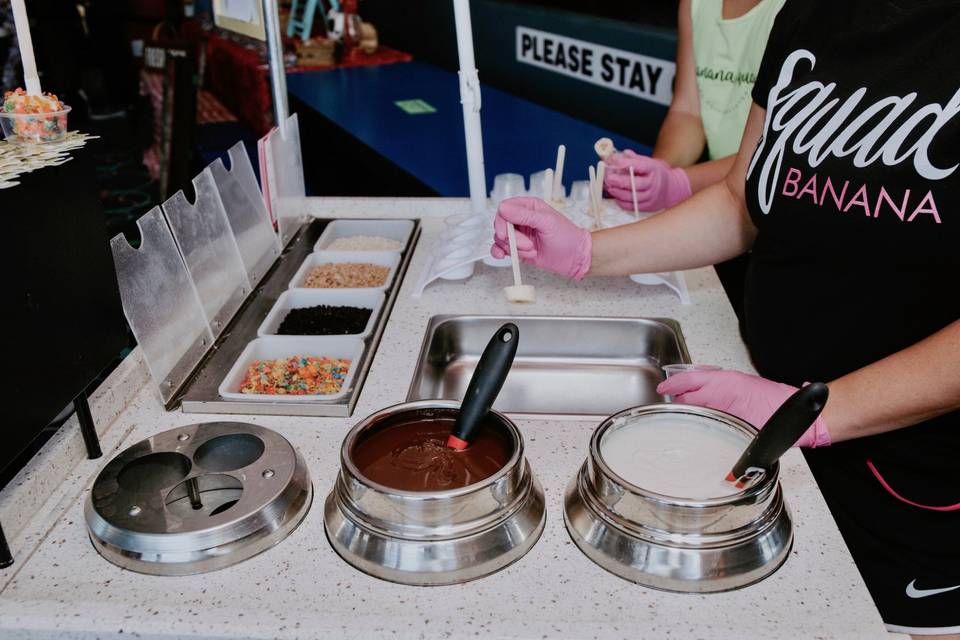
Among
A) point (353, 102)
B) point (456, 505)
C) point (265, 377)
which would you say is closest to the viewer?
point (456, 505)

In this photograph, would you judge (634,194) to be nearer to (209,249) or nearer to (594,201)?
(594,201)

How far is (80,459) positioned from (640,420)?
0.88m

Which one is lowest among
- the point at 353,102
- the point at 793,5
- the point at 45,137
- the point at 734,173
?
the point at 353,102

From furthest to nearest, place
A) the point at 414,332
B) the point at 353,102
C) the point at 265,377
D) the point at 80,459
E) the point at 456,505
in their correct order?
1. the point at 353,102
2. the point at 414,332
3. the point at 265,377
4. the point at 80,459
5. the point at 456,505

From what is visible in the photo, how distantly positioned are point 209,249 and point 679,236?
100cm

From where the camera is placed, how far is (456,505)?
39.0 inches

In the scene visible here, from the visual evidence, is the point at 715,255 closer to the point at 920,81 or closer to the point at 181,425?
the point at 920,81

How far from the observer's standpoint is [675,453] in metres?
1.11

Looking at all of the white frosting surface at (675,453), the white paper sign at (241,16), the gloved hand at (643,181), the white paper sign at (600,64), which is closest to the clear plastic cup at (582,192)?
the gloved hand at (643,181)

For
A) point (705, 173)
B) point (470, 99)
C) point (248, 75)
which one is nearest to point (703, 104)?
point (705, 173)

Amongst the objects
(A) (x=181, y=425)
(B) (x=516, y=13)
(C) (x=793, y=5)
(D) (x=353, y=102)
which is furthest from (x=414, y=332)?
(B) (x=516, y=13)

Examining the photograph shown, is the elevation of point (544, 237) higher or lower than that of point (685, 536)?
higher

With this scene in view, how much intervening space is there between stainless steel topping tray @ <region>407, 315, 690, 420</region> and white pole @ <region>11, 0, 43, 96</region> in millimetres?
844

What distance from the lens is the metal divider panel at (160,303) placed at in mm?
1279
